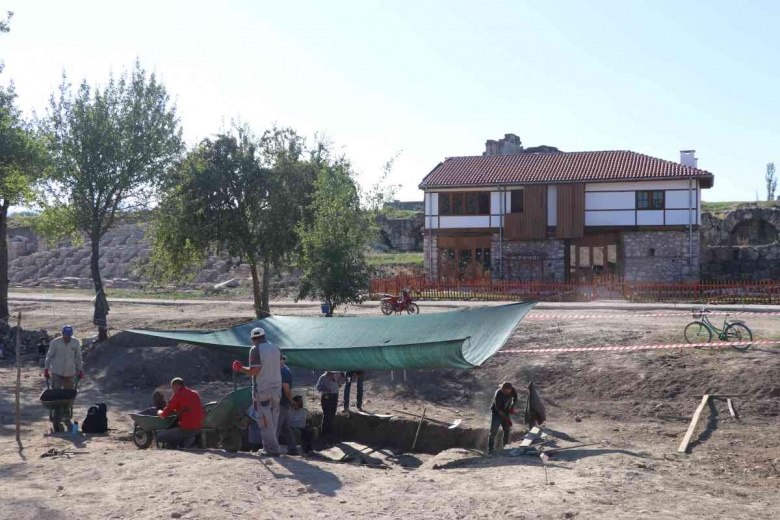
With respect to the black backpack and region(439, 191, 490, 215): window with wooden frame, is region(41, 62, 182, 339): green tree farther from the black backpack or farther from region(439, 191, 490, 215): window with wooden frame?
region(439, 191, 490, 215): window with wooden frame

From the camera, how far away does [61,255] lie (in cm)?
5269

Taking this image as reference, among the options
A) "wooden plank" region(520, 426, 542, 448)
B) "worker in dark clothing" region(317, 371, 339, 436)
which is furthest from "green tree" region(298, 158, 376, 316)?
"wooden plank" region(520, 426, 542, 448)

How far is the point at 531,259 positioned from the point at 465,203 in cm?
428

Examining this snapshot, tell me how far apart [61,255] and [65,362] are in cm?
4306

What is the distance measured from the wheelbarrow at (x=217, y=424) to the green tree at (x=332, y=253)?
8.97 m

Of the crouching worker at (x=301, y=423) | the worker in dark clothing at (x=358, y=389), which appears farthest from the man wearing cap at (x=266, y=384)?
the worker in dark clothing at (x=358, y=389)

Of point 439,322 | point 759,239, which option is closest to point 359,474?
point 439,322

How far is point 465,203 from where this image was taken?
3759 centimetres

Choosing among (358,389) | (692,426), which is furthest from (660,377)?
(358,389)

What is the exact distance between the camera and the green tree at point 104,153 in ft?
71.5

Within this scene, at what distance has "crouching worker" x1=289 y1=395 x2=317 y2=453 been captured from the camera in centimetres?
1218

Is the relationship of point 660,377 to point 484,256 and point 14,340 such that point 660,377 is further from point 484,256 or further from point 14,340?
point 484,256

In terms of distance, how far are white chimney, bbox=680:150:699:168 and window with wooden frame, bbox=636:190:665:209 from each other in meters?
3.00

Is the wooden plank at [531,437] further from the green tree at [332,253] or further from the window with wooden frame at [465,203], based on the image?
the window with wooden frame at [465,203]
